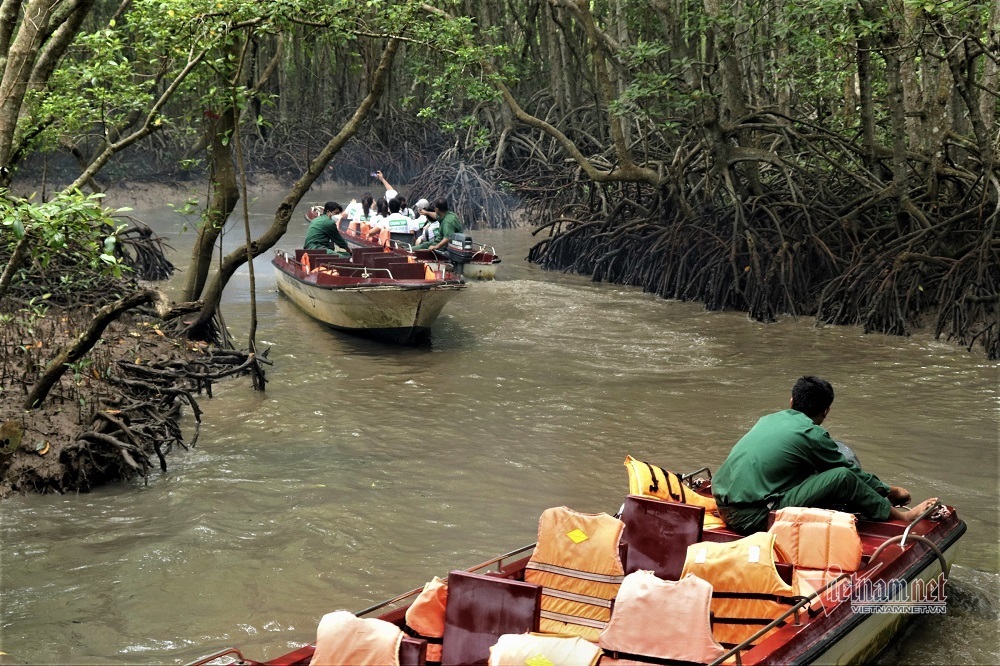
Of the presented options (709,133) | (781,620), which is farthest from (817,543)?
(709,133)

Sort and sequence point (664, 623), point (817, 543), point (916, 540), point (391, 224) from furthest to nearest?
point (391, 224), point (916, 540), point (817, 543), point (664, 623)

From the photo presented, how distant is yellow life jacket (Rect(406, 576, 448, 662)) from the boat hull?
7103 millimetres

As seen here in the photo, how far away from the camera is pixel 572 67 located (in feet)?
70.7

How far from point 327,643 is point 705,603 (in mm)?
1405

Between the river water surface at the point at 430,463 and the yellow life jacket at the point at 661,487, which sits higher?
the yellow life jacket at the point at 661,487

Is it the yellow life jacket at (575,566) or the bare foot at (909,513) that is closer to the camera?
the yellow life jacket at (575,566)

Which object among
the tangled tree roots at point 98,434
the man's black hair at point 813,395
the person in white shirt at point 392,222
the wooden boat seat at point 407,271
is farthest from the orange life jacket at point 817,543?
the person in white shirt at point 392,222

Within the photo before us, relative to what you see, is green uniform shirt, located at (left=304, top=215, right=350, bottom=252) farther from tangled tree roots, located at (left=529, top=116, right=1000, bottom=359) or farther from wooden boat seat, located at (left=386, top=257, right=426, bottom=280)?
tangled tree roots, located at (left=529, top=116, right=1000, bottom=359)

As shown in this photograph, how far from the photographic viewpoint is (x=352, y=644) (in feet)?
12.1

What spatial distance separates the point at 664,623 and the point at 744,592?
0.54m

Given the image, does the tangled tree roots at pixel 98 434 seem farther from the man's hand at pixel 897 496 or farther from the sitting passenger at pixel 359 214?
the sitting passenger at pixel 359 214

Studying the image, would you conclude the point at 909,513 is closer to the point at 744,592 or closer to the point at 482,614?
the point at 744,592

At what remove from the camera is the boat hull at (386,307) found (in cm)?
1109

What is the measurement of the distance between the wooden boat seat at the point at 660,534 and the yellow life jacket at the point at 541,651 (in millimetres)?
1250
